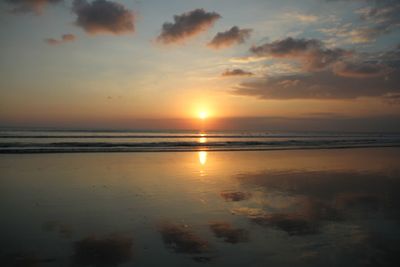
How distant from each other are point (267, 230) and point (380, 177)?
10.8m

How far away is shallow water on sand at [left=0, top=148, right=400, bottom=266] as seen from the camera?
576cm

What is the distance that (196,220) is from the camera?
795 centimetres

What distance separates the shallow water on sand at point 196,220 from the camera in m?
5.76

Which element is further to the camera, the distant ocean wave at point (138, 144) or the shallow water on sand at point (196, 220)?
the distant ocean wave at point (138, 144)

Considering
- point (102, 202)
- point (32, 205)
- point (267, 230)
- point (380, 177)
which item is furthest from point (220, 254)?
point (380, 177)

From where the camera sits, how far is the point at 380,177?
15.4 metres

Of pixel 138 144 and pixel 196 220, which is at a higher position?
pixel 138 144

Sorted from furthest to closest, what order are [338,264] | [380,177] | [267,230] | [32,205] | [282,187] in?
[380,177] < [282,187] < [32,205] < [267,230] < [338,264]

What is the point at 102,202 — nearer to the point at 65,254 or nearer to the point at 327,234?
the point at 65,254

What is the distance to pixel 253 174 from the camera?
15984mm

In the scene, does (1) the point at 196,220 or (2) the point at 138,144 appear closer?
(1) the point at 196,220

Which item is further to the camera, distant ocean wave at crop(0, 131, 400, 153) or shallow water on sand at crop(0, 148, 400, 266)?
distant ocean wave at crop(0, 131, 400, 153)

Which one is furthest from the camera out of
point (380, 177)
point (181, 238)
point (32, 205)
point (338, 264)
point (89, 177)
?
point (380, 177)

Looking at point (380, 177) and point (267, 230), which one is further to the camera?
point (380, 177)
